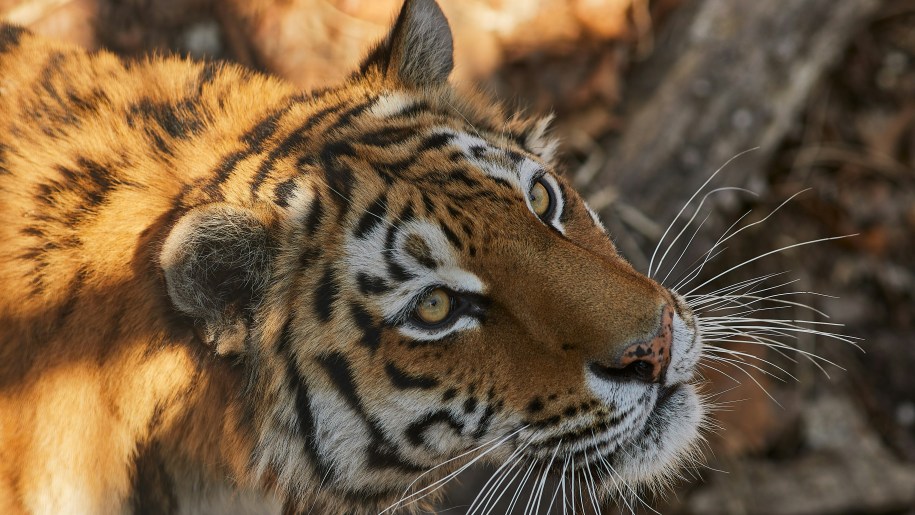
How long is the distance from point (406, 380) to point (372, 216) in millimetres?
313

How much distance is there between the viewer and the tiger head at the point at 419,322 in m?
1.61

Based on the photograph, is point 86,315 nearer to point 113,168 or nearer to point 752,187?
point 113,168

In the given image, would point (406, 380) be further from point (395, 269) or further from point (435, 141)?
point (435, 141)

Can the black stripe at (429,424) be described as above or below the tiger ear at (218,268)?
below

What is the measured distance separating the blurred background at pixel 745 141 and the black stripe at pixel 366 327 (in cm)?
132

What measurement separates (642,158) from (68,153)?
6.80 feet

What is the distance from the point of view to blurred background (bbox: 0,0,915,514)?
3.06 metres

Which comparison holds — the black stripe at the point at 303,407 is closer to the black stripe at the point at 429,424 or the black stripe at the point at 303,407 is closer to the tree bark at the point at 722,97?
the black stripe at the point at 429,424

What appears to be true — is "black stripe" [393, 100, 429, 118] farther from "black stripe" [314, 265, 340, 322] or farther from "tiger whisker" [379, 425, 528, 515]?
"tiger whisker" [379, 425, 528, 515]

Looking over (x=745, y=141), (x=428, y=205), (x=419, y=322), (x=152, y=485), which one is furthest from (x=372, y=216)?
(x=745, y=141)

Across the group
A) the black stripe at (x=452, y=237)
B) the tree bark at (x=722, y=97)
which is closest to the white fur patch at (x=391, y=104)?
the black stripe at (x=452, y=237)

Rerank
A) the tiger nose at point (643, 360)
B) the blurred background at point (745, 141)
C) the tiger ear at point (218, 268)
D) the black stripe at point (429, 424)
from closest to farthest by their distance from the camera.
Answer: the tiger ear at point (218, 268), the tiger nose at point (643, 360), the black stripe at point (429, 424), the blurred background at point (745, 141)

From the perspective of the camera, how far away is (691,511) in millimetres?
2924

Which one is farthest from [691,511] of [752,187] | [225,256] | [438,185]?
[225,256]
